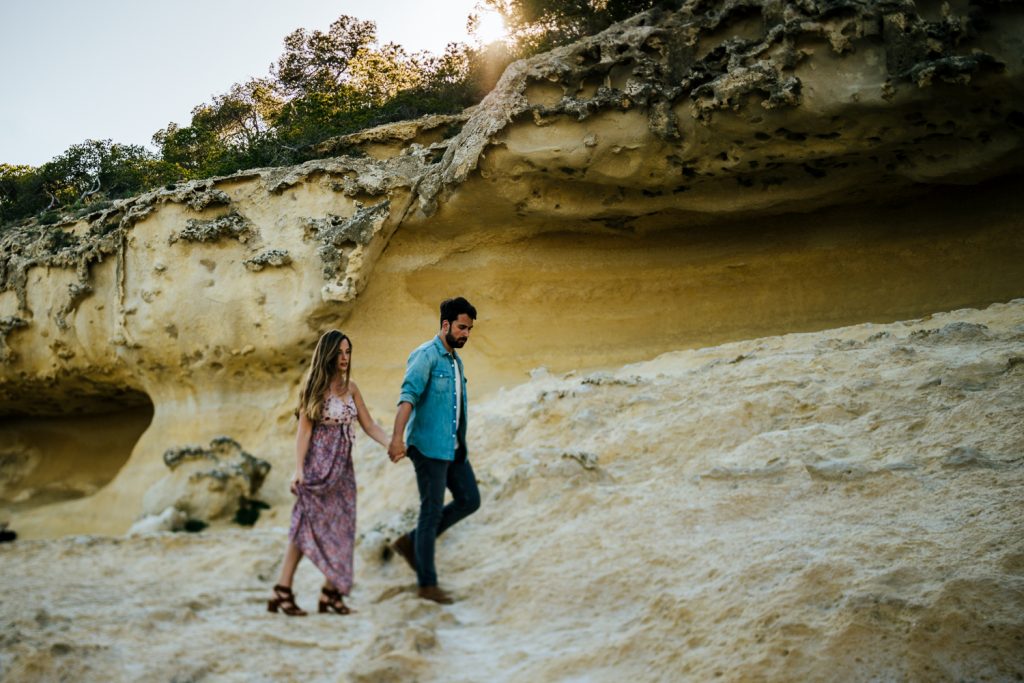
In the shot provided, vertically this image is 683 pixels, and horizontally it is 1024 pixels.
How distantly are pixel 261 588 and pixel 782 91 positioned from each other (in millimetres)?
4728

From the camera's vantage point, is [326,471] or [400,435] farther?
[326,471]

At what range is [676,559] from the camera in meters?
3.38

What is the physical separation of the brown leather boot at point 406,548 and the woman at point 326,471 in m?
0.23

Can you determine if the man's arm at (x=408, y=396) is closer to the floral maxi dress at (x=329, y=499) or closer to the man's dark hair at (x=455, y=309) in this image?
the man's dark hair at (x=455, y=309)

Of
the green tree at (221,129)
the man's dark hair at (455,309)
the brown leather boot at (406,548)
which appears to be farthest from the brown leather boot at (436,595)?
the green tree at (221,129)

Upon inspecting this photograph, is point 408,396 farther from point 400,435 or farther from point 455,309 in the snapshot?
point 455,309

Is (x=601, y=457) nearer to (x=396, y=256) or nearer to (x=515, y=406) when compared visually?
(x=515, y=406)

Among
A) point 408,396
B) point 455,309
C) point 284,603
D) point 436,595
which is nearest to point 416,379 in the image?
point 408,396

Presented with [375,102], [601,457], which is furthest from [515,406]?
[375,102]

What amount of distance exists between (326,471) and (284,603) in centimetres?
61

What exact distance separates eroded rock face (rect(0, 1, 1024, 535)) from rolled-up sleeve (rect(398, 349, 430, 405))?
3.58 meters

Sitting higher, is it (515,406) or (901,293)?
(901,293)

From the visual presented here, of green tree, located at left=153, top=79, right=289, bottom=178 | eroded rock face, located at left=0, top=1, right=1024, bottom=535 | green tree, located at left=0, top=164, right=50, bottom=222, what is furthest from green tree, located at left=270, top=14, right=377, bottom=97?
eroded rock face, located at left=0, top=1, right=1024, bottom=535

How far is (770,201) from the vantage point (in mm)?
7363
